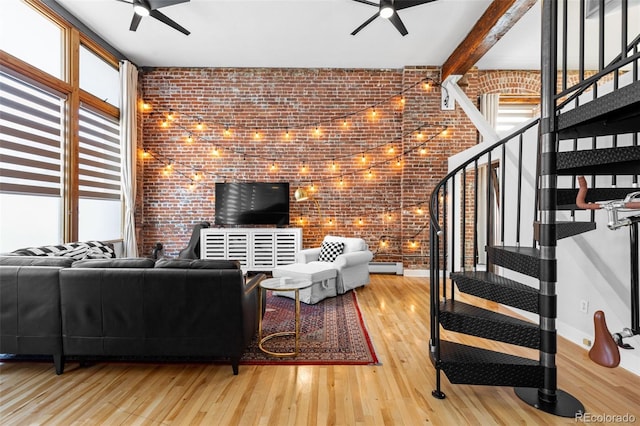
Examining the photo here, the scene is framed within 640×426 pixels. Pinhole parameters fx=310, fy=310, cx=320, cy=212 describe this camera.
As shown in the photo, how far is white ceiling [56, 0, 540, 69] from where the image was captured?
4.10 metres

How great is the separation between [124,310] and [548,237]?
2.94m

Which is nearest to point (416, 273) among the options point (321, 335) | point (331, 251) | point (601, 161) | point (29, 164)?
point (331, 251)

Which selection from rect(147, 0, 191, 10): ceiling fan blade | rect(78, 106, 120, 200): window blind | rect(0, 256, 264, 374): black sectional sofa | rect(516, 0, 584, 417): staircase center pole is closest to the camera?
rect(516, 0, 584, 417): staircase center pole

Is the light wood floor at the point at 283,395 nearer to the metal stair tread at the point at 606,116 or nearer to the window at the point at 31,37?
the metal stair tread at the point at 606,116

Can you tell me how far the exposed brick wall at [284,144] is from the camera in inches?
231

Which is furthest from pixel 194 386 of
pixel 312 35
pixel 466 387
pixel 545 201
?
pixel 312 35

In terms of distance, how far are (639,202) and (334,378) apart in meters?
2.05

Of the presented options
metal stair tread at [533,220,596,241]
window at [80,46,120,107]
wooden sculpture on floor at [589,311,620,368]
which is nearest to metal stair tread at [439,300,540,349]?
wooden sculpture on floor at [589,311,620,368]

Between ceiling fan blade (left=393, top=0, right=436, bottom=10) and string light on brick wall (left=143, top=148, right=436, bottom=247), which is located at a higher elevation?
ceiling fan blade (left=393, top=0, right=436, bottom=10)

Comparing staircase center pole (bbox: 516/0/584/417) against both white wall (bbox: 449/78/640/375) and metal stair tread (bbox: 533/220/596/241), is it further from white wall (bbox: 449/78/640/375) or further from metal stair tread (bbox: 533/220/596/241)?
white wall (bbox: 449/78/640/375)

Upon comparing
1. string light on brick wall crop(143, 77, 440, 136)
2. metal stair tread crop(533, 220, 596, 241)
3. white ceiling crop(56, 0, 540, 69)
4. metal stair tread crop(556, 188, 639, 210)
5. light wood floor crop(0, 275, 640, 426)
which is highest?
white ceiling crop(56, 0, 540, 69)

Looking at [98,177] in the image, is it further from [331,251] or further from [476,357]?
[476,357]

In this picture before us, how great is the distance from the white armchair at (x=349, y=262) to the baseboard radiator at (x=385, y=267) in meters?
0.97

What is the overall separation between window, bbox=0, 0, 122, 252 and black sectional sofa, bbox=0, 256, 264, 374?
185cm
